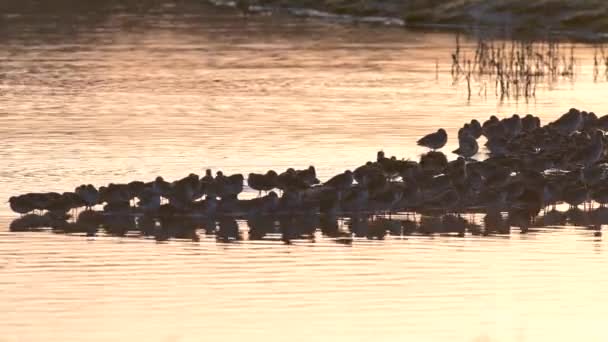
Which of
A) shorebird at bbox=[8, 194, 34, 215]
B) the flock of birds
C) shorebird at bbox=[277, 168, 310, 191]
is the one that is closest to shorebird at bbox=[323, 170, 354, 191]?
the flock of birds

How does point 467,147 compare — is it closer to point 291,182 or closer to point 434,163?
point 434,163

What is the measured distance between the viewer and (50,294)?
16.0 meters

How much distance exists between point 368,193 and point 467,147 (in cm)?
487

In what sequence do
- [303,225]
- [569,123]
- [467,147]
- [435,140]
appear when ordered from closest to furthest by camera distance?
[303,225] < [467,147] < [435,140] < [569,123]

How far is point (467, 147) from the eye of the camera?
25078mm

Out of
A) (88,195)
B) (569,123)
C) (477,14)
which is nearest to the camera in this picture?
(88,195)

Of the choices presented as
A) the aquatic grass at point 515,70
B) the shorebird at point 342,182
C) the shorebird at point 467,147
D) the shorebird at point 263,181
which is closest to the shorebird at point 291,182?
the shorebird at point 263,181

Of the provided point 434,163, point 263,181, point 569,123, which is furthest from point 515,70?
point 263,181

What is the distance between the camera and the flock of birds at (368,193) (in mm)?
20141

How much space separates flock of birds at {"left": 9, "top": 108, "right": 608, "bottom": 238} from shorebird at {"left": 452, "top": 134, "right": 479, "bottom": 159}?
7.87 feet

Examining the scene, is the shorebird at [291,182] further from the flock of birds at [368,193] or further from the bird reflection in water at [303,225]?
the bird reflection in water at [303,225]

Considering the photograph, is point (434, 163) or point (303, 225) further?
point (434, 163)

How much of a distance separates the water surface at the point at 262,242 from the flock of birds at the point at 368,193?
1039mm

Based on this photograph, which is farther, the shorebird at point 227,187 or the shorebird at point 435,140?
the shorebird at point 435,140
